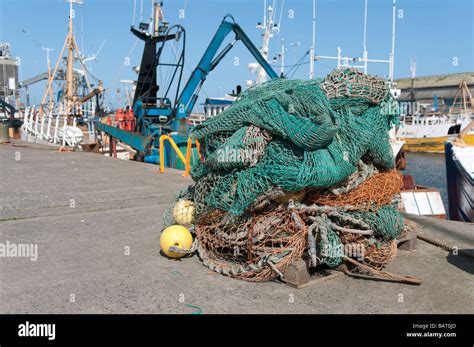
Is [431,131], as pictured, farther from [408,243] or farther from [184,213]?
[184,213]

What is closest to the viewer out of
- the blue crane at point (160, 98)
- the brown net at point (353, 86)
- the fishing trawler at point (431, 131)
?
the brown net at point (353, 86)

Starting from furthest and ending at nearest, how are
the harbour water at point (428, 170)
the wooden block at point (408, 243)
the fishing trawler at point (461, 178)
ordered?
the harbour water at point (428, 170)
the fishing trawler at point (461, 178)
the wooden block at point (408, 243)

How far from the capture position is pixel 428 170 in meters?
29.6

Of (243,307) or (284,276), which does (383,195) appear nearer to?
(284,276)

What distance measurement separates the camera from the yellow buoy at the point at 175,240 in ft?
15.2

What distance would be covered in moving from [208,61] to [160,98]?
92.5 inches

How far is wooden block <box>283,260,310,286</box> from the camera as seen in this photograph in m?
3.94

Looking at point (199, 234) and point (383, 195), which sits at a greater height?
point (383, 195)

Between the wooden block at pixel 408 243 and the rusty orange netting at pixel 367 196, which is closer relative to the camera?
the rusty orange netting at pixel 367 196

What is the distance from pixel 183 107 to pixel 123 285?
12.3 meters

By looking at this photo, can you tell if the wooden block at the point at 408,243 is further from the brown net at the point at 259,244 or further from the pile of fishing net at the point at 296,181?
the brown net at the point at 259,244

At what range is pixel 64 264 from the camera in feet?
14.9

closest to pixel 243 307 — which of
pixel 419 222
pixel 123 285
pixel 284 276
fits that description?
pixel 284 276

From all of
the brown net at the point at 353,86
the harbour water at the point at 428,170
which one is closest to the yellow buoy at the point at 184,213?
the brown net at the point at 353,86
